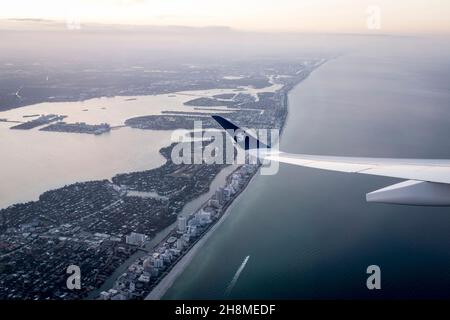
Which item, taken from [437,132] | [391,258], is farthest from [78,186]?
[437,132]

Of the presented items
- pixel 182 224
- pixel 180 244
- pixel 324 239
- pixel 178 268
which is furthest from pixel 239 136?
pixel 182 224

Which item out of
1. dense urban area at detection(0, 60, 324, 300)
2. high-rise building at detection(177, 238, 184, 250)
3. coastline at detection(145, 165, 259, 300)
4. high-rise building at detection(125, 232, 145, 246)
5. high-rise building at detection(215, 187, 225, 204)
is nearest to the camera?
coastline at detection(145, 165, 259, 300)

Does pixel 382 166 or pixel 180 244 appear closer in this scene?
pixel 382 166

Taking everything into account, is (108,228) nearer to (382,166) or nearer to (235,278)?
(235,278)

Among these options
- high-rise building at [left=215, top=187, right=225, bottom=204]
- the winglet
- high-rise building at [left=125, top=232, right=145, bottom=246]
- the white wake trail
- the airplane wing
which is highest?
the winglet

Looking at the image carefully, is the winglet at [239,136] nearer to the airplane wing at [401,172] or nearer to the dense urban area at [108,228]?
the airplane wing at [401,172]

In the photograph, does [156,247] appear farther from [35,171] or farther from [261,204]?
[35,171]

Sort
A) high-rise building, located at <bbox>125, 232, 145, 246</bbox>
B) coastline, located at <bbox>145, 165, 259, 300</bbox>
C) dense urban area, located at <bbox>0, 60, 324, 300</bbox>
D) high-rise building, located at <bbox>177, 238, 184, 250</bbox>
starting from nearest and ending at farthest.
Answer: coastline, located at <bbox>145, 165, 259, 300</bbox>
dense urban area, located at <bbox>0, 60, 324, 300</bbox>
high-rise building, located at <bbox>177, 238, 184, 250</bbox>
high-rise building, located at <bbox>125, 232, 145, 246</bbox>

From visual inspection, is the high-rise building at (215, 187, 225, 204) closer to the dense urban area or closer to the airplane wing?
the dense urban area

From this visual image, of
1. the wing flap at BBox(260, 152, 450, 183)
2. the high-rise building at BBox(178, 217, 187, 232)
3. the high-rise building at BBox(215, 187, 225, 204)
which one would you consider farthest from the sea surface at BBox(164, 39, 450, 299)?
the wing flap at BBox(260, 152, 450, 183)

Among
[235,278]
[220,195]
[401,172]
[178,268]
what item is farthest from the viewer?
[220,195]
